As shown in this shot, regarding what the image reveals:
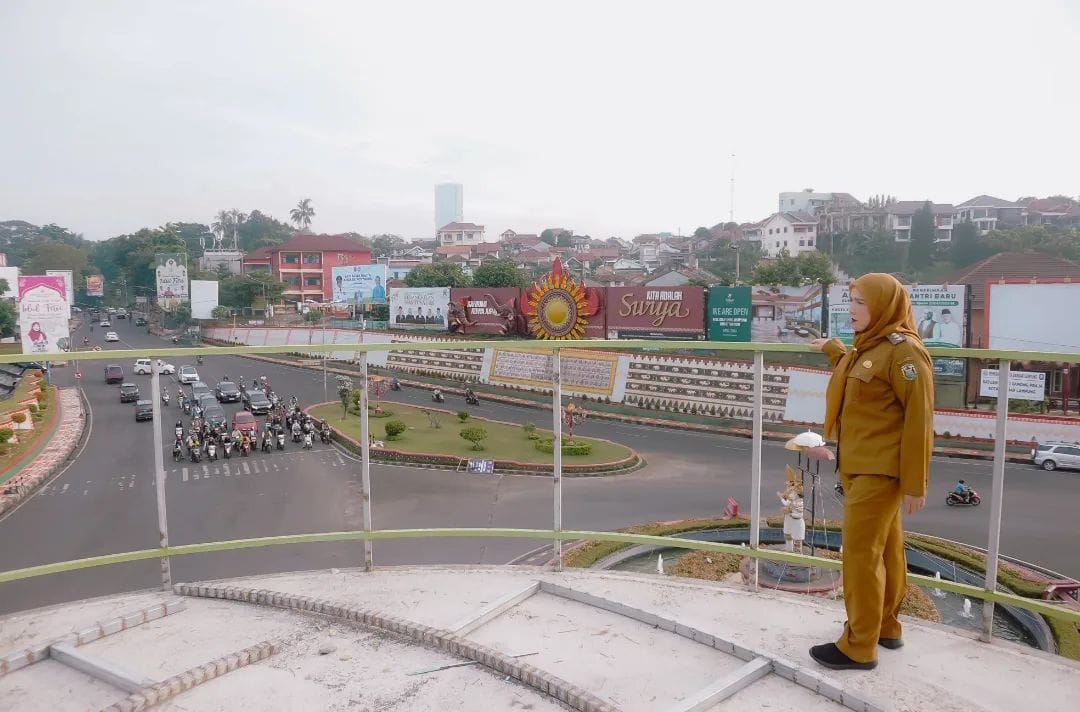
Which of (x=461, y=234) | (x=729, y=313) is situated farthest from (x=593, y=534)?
(x=461, y=234)

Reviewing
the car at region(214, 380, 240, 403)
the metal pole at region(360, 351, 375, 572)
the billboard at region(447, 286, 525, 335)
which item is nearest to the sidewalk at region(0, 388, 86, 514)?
the car at region(214, 380, 240, 403)

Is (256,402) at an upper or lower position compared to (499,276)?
→ lower

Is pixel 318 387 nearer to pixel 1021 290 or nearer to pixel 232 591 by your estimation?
pixel 232 591

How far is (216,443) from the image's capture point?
9719mm

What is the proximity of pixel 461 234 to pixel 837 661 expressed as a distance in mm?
93845

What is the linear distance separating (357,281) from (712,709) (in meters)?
46.8

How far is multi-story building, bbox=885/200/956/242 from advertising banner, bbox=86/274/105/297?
67172 millimetres

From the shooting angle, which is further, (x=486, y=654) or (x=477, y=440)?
(x=477, y=440)

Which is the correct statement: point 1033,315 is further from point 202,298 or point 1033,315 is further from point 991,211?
point 991,211

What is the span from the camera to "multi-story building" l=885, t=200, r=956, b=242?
187 feet

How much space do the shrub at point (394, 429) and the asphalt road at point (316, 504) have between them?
0.58 metres

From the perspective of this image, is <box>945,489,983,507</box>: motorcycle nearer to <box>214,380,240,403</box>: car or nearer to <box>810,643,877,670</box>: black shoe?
<box>810,643,877,670</box>: black shoe

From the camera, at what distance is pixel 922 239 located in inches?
2092

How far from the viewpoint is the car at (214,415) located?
10.4 m
